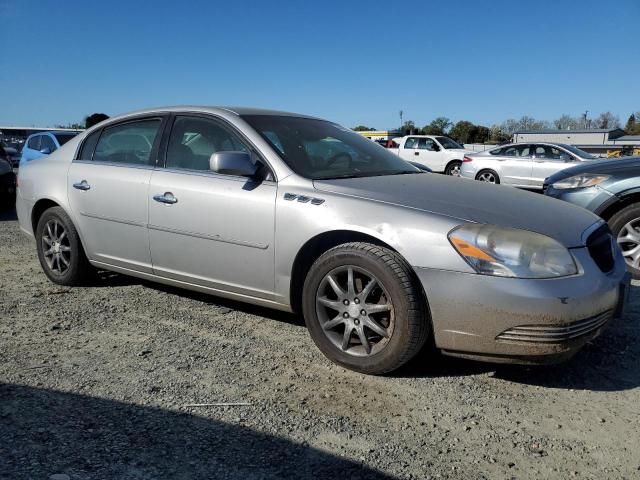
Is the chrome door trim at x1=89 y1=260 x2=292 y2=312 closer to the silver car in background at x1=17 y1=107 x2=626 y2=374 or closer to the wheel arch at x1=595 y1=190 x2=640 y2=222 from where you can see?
the silver car in background at x1=17 y1=107 x2=626 y2=374

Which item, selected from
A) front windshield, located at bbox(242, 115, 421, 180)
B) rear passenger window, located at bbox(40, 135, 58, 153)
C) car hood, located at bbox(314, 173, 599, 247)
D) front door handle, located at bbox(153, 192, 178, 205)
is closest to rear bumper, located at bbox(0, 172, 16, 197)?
rear passenger window, located at bbox(40, 135, 58, 153)

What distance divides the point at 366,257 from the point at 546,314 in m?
0.94

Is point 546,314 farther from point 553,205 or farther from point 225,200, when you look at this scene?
point 225,200

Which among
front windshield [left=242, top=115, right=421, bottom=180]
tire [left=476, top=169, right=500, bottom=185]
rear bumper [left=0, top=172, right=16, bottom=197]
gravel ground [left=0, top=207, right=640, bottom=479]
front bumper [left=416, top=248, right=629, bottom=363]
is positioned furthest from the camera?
tire [left=476, top=169, right=500, bottom=185]

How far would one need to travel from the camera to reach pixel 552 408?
2795 mm

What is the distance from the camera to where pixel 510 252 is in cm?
279

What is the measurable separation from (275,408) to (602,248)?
206 cm

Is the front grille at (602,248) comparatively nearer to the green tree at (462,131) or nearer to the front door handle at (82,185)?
the front door handle at (82,185)

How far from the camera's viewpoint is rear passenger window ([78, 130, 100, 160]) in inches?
182

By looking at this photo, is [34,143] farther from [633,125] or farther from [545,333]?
[633,125]

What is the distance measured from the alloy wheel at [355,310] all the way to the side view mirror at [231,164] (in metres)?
0.86

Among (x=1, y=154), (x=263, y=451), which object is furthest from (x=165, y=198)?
(x=1, y=154)

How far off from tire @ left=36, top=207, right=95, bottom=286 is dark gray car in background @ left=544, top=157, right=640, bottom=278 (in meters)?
4.63

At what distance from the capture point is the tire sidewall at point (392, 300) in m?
2.93
